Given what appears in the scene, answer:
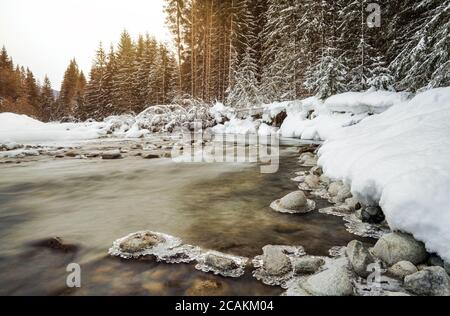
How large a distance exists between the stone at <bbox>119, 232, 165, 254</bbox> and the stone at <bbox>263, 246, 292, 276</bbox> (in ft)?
4.13

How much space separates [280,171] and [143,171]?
358 cm

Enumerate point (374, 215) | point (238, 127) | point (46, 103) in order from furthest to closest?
point (46, 103), point (238, 127), point (374, 215)

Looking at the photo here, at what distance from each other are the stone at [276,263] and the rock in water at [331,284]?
28 cm

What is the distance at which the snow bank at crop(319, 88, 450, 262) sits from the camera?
9.18 feet

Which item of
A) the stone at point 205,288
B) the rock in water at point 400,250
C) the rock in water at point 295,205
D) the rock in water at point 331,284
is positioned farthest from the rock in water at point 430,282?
the rock in water at point 295,205

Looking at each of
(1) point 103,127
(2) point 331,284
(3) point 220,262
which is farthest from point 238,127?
(2) point 331,284

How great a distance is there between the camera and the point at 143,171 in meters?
8.30

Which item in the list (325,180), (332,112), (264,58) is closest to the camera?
(325,180)

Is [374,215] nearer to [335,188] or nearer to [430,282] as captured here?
[335,188]

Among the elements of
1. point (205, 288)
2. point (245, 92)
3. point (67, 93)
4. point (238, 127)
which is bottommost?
point (205, 288)

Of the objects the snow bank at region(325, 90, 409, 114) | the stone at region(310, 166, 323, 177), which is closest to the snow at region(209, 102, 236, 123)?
the snow bank at region(325, 90, 409, 114)

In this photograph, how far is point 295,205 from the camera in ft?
15.2

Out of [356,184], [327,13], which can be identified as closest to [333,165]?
[356,184]

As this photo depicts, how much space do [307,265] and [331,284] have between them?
1.42 ft
